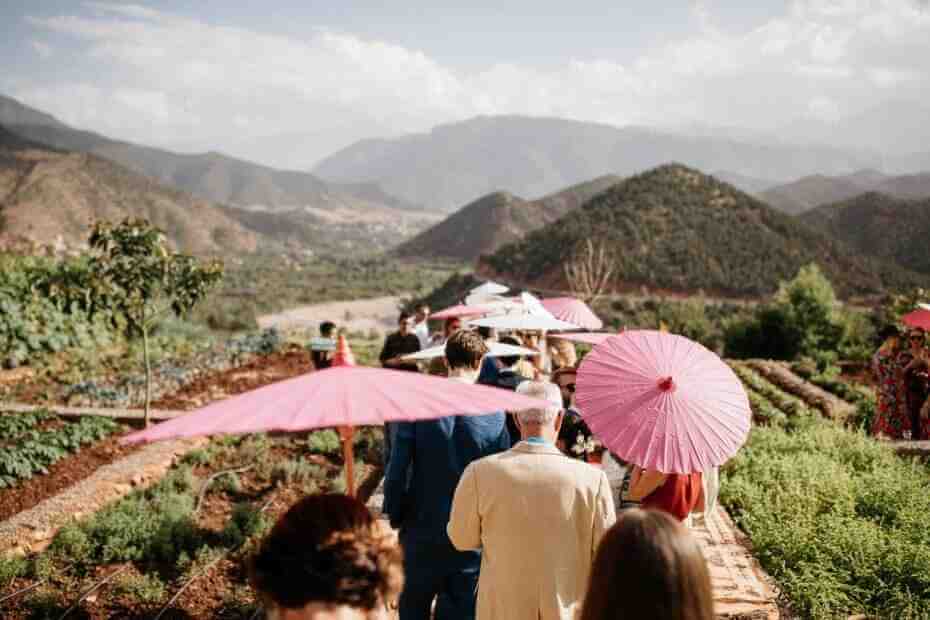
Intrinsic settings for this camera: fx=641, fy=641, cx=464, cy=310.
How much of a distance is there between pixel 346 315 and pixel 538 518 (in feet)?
126

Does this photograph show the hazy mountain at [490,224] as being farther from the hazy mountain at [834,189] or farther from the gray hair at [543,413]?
the gray hair at [543,413]

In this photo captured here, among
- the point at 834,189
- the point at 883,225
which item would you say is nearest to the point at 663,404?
the point at 883,225

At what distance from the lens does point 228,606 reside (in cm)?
507

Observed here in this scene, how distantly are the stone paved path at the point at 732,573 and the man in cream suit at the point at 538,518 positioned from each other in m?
1.64

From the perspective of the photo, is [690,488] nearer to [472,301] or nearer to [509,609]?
[509,609]

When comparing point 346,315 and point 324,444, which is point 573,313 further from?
point 346,315

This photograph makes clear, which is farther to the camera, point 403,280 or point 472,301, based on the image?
point 403,280

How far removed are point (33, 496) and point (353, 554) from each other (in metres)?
7.03

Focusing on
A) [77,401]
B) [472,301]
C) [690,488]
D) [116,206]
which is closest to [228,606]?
[690,488]

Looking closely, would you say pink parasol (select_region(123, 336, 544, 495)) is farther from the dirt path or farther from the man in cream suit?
the dirt path

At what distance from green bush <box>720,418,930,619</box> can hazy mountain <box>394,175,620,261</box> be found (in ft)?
244

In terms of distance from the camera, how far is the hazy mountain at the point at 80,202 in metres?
53.2

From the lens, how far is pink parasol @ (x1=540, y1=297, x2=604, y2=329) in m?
7.32

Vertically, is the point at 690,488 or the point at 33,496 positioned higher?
the point at 690,488
